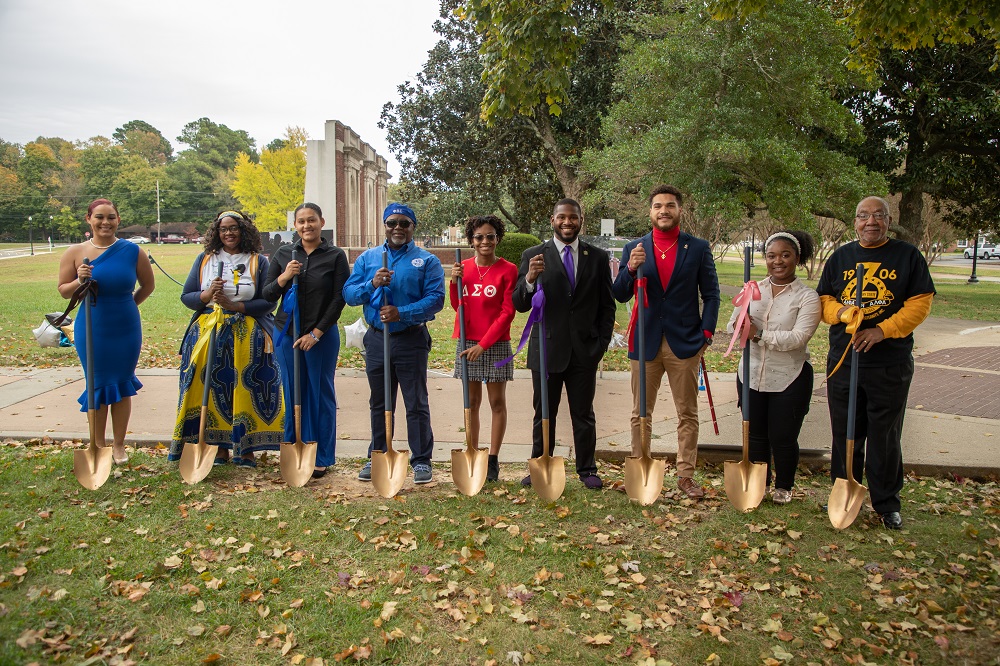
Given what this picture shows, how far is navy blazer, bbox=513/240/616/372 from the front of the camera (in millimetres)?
4910

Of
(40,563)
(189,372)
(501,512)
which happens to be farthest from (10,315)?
(501,512)

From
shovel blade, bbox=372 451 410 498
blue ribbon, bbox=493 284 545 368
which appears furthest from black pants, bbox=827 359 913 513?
shovel blade, bbox=372 451 410 498

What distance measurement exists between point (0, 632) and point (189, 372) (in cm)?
229

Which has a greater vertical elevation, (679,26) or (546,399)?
(679,26)

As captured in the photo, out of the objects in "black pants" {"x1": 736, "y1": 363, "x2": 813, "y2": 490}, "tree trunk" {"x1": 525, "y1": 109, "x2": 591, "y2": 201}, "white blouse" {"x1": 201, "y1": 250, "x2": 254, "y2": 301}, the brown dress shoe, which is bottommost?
the brown dress shoe

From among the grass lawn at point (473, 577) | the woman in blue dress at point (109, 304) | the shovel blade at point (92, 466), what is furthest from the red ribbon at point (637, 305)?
the shovel blade at point (92, 466)

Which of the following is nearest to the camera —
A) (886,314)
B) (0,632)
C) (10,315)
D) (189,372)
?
(0,632)

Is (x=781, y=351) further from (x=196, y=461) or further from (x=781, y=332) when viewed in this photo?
(x=196, y=461)

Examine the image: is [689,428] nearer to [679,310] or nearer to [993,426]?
[679,310]

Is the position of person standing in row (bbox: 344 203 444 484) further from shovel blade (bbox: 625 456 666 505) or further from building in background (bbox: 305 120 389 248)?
building in background (bbox: 305 120 389 248)

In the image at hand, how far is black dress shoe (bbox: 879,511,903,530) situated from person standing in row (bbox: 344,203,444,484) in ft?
10.1

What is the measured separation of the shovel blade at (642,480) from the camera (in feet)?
15.4

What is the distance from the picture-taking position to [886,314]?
4418 millimetres

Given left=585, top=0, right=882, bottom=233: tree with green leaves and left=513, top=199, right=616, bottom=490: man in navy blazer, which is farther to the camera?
left=585, top=0, right=882, bottom=233: tree with green leaves
